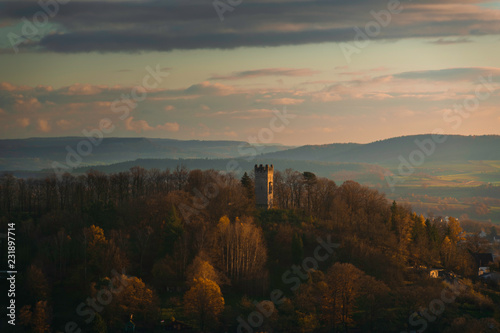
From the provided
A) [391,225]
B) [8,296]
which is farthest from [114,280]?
[391,225]

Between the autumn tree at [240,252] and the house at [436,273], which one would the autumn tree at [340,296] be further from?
the house at [436,273]

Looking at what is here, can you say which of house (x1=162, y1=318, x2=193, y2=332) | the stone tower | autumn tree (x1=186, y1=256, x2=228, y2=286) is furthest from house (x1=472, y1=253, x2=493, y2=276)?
house (x1=162, y1=318, x2=193, y2=332)

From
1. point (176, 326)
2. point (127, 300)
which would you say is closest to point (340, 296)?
point (176, 326)

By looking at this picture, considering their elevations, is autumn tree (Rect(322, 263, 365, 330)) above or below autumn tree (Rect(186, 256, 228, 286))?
below

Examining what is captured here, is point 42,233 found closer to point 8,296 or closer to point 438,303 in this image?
point 8,296

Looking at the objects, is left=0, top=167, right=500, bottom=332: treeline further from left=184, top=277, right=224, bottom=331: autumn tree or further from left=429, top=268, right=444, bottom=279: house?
left=429, top=268, right=444, bottom=279: house

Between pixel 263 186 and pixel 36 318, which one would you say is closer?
pixel 36 318

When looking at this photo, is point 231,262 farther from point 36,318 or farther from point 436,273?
point 436,273

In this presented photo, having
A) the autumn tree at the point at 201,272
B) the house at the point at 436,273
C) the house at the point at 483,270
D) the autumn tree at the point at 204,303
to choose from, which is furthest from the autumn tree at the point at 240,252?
the house at the point at 483,270
